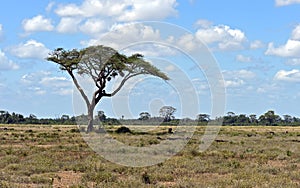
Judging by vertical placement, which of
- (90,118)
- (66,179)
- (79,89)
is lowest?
(66,179)

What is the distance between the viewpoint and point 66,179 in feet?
53.9

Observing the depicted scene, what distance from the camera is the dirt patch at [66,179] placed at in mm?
15289

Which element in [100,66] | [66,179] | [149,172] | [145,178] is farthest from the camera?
[100,66]

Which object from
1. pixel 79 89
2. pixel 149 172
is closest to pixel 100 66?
pixel 79 89

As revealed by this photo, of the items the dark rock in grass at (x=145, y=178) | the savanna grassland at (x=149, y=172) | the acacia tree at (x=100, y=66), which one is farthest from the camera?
the acacia tree at (x=100, y=66)

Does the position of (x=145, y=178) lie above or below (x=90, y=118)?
below

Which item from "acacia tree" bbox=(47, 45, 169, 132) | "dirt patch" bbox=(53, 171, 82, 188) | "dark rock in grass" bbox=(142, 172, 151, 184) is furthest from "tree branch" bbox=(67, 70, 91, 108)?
"dark rock in grass" bbox=(142, 172, 151, 184)

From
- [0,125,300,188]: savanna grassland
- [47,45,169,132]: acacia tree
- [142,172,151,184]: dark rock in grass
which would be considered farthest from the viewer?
[47,45,169,132]: acacia tree

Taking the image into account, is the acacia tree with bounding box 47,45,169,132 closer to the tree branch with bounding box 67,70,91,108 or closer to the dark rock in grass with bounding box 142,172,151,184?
the tree branch with bounding box 67,70,91,108

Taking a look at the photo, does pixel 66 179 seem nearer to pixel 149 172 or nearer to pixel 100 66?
pixel 149 172

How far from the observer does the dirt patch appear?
15.3 m

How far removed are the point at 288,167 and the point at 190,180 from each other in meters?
5.77

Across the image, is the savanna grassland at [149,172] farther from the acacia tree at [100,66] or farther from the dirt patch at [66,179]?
the acacia tree at [100,66]

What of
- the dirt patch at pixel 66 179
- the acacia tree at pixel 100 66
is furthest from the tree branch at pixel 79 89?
the dirt patch at pixel 66 179
